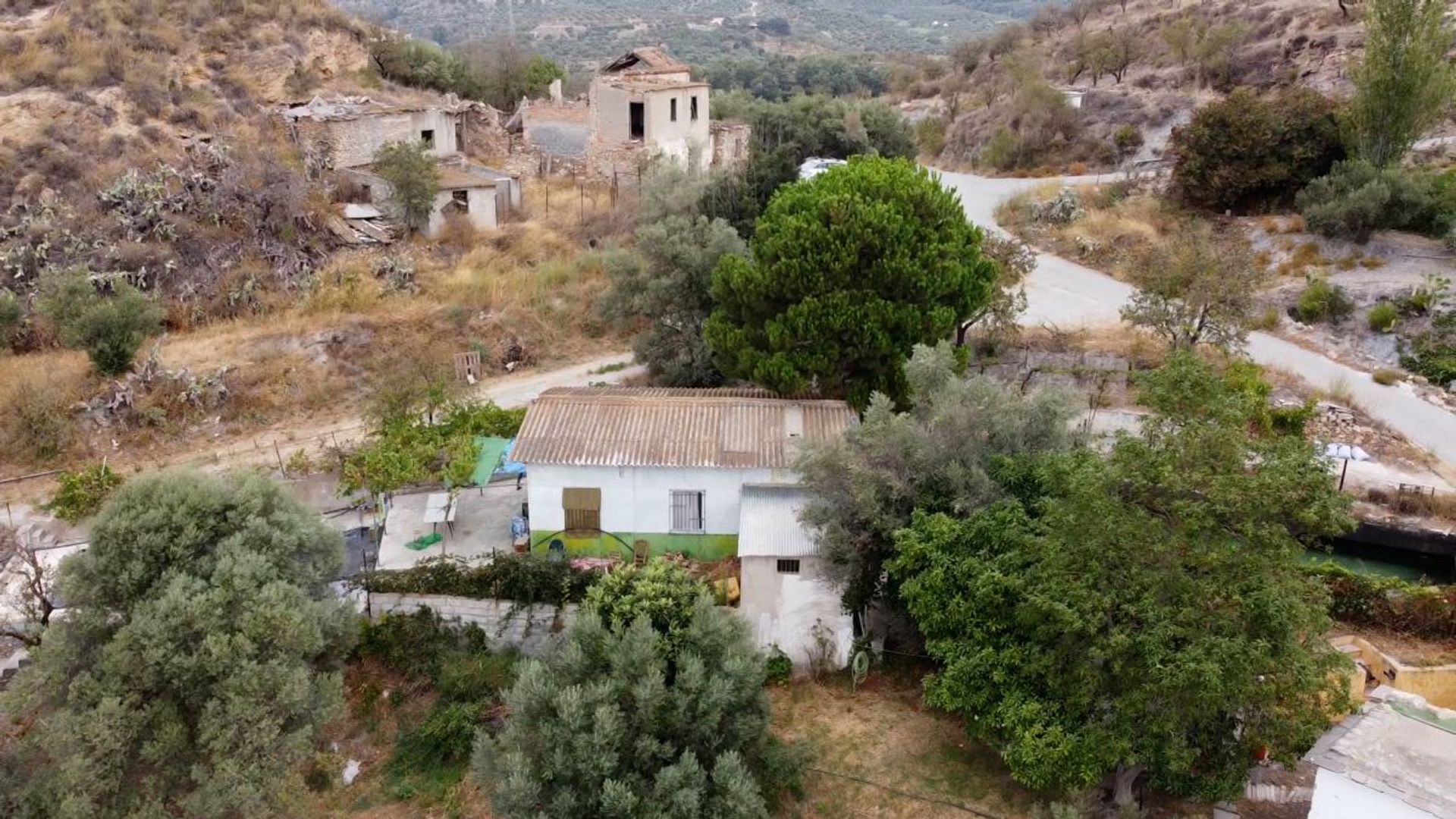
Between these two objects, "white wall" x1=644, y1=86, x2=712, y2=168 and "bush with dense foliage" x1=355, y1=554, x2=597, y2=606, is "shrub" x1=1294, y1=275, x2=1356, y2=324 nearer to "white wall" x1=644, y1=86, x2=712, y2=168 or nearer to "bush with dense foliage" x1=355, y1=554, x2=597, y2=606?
"white wall" x1=644, y1=86, x2=712, y2=168

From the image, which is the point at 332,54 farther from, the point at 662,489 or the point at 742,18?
the point at 742,18

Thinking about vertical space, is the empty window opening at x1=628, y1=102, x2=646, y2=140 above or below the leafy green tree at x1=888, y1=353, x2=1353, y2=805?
above

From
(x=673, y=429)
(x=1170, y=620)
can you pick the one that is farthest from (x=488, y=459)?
(x=1170, y=620)

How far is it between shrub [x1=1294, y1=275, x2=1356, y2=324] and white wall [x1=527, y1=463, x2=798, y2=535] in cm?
1775

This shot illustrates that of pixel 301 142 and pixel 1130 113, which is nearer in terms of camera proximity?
pixel 301 142

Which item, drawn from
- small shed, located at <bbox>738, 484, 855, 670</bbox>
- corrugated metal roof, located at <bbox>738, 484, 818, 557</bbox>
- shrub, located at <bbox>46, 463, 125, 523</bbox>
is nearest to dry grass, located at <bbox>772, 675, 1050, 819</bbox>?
small shed, located at <bbox>738, 484, 855, 670</bbox>

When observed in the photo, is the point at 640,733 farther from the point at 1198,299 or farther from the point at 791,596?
the point at 1198,299

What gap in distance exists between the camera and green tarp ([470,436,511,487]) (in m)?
18.0

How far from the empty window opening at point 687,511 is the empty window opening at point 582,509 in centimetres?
130

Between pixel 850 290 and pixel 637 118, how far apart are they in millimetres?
20723

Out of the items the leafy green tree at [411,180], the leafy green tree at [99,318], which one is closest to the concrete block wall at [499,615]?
the leafy green tree at [99,318]

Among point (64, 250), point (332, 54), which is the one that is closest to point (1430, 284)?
point (64, 250)

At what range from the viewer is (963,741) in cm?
1365

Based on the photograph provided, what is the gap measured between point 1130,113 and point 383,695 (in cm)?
3897
